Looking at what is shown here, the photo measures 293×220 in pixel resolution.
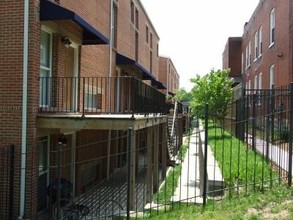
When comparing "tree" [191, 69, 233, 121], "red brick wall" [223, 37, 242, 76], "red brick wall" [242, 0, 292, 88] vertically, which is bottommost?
"tree" [191, 69, 233, 121]

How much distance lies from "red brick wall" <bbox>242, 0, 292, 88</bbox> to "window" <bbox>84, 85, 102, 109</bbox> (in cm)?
818

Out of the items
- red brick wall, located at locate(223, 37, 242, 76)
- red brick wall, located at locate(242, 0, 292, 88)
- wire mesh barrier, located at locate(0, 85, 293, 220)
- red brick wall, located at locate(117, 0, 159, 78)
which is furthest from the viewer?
red brick wall, located at locate(223, 37, 242, 76)

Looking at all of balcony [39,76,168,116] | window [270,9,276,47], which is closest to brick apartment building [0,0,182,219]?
balcony [39,76,168,116]

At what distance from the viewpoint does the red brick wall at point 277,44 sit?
60.2 feet

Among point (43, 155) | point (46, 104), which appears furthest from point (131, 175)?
point (46, 104)

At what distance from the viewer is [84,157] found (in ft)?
46.0

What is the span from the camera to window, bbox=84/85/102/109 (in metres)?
13.6

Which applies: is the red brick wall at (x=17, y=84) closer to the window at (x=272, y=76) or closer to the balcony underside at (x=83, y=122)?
the balcony underside at (x=83, y=122)

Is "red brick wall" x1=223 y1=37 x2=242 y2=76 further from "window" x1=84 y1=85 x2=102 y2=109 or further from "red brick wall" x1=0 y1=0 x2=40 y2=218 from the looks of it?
"red brick wall" x1=0 y1=0 x2=40 y2=218

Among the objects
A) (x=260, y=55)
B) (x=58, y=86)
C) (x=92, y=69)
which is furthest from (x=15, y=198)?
(x=260, y=55)

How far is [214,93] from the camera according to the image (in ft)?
89.7

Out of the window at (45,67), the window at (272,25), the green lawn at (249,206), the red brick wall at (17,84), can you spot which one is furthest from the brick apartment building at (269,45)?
the red brick wall at (17,84)

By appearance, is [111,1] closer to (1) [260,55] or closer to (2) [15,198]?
(2) [15,198]

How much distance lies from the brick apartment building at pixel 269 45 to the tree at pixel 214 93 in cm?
218
